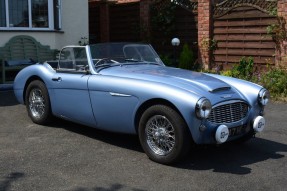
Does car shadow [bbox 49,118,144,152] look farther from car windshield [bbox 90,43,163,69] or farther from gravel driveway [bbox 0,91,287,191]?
car windshield [bbox 90,43,163,69]

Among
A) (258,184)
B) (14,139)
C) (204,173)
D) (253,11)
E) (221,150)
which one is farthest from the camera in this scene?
(253,11)

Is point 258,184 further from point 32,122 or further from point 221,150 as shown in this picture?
point 32,122

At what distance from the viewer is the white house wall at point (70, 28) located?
12016 mm

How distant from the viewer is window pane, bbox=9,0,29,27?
11492 mm

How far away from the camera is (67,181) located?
13.5 feet

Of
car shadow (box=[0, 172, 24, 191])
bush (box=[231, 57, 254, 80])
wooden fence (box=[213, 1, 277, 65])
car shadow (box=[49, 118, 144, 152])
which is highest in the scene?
wooden fence (box=[213, 1, 277, 65])

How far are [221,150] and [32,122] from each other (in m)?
3.05

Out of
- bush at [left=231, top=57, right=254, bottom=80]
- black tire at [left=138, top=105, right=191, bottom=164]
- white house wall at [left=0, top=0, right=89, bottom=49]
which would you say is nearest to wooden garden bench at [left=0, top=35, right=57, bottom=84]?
white house wall at [left=0, top=0, right=89, bottom=49]

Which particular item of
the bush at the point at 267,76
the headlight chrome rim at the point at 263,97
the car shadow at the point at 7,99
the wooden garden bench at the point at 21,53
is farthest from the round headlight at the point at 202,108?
the wooden garden bench at the point at 21,53

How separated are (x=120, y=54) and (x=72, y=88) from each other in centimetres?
85

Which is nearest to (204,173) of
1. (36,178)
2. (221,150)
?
(221,150)

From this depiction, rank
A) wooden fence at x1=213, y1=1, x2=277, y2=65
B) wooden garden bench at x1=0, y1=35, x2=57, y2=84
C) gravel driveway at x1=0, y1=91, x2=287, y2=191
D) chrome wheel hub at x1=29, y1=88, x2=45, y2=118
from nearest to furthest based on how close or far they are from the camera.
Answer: gravel driveway at x1=0, y1=91, x2=287, y2=191 → chrome wheel hub at x1=29, y1=88, x2=45, y2=118 → wooden fence at x1=213, y1=1, x2=277, y2=65 → wooden garden bench at x1=0, y1=35, x2=57, y2=84

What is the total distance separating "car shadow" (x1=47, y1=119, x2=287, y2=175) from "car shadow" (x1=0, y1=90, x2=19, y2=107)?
2.70 meters

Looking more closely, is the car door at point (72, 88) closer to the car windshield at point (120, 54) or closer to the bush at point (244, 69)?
the car windshield at point (120, 54)
